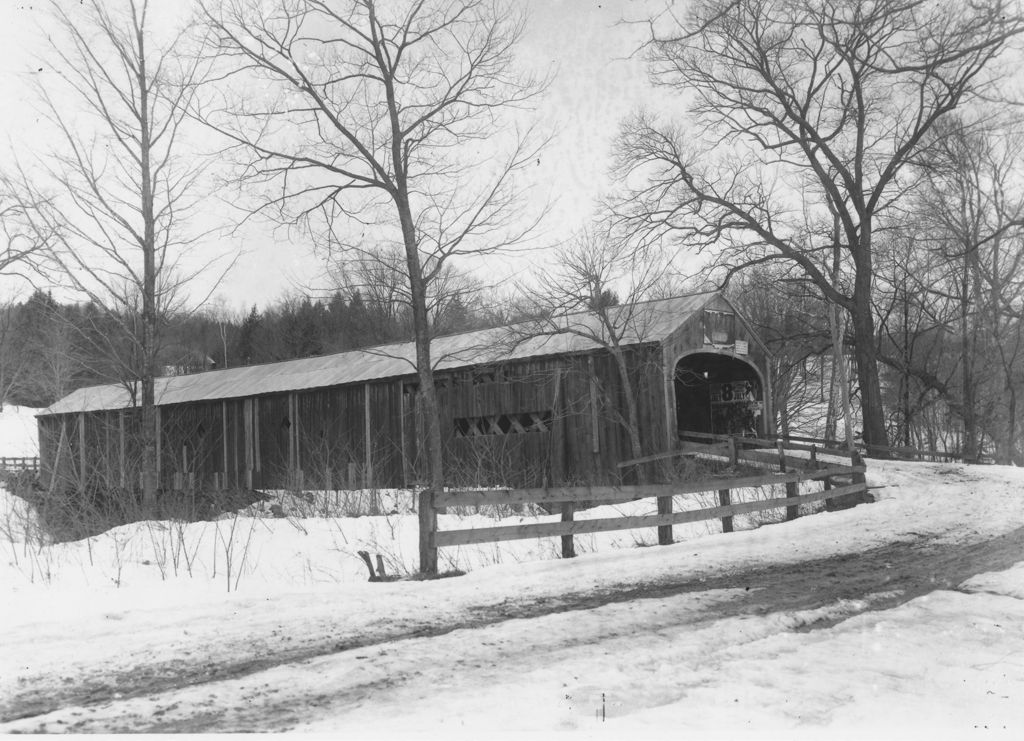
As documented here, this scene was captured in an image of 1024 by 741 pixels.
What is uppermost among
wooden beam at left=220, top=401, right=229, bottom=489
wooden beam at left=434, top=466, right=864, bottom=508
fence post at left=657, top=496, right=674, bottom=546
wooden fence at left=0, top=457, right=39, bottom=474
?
wooden beam at left=220, top=401, right=229, bottom=489

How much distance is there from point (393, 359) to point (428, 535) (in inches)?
642

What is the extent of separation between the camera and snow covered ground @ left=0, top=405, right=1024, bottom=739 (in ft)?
12.3

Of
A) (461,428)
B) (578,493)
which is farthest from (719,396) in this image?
(578,493)

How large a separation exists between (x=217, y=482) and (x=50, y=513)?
14881mm

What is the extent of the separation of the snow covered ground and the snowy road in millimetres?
18

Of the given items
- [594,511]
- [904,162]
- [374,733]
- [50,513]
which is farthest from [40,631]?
[904,162]

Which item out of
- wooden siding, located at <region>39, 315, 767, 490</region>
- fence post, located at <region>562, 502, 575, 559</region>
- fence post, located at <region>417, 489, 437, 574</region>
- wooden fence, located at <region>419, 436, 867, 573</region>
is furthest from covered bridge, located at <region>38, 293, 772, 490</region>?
fence post, located at <region>417, 489, 437, 574</region>

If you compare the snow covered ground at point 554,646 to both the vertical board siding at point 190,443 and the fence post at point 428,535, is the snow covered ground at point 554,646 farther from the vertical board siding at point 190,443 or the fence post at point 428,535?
the vertical board siding at point 190,443

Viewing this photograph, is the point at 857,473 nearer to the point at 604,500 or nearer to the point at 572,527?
the point at 604,500

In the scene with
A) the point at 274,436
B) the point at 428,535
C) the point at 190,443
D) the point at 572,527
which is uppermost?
the point at 274,436

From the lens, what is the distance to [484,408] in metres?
21.8

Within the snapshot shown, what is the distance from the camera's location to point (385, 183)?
16750 mm

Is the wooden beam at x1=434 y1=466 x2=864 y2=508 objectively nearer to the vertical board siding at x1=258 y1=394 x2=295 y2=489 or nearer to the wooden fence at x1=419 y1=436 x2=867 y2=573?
the wooden fence at x1=419 y1=436 x2=867 y2=573

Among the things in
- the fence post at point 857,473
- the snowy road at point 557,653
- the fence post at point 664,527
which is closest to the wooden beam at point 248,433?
the fence post at point 857,473
